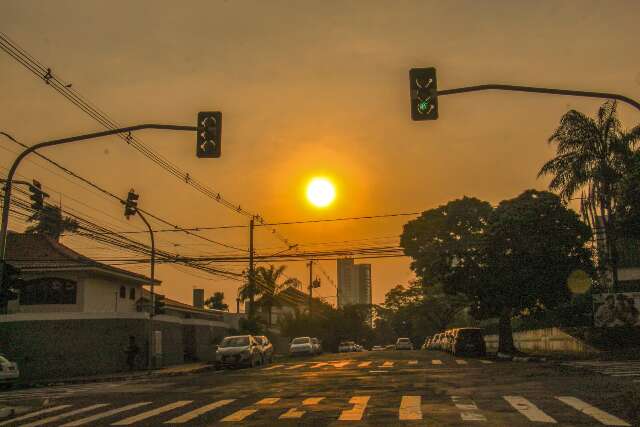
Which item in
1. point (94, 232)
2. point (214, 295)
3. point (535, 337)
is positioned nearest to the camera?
point (94, 232)

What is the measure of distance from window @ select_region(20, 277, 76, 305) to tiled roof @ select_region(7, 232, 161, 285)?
862mm

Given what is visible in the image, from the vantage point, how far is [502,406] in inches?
554

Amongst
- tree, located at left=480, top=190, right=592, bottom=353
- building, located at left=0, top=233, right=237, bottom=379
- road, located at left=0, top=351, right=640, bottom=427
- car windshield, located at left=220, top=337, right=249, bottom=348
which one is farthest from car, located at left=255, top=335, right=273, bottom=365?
road, located at left=0, top=351, right=640, bottom=427

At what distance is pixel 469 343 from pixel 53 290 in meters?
24.1

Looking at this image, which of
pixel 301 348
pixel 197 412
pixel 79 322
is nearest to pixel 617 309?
pixel 301 348

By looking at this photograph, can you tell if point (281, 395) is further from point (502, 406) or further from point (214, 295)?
point (214, 295)

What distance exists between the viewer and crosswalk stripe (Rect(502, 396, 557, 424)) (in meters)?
12.0

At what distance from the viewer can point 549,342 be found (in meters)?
44.0

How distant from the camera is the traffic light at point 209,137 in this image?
16.2 m

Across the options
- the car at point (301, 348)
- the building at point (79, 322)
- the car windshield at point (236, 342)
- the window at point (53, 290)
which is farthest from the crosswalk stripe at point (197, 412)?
the car at point (301, 348)

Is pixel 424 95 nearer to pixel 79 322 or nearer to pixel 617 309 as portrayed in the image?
pixel 79 322

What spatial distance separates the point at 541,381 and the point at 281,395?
718 cm

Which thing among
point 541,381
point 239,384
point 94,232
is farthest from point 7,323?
point 541,381

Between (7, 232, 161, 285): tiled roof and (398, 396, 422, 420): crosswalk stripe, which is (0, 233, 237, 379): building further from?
(398, 396, 422, 420): crosswalk stripe
